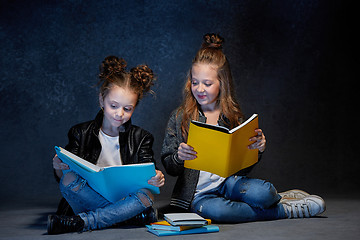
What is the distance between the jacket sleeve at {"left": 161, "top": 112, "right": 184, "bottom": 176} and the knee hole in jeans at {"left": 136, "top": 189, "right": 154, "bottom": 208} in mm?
280

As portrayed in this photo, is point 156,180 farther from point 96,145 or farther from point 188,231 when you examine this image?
point 96,145

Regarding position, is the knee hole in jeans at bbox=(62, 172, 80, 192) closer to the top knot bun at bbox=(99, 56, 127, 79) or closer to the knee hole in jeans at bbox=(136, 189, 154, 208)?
the knee hole in jeans at bbox=(136, 189, 154, 208)

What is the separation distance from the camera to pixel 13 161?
→ 349 centimetres

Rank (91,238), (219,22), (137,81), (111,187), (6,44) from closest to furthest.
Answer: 1. (91,238)
2. (111,187)
3. (137,81)
4. (6,44)
5. (219,22)

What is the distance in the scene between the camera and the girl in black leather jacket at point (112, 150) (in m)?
2.20

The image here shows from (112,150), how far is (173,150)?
0.33m

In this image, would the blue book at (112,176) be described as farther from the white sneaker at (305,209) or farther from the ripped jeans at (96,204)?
the white sneaker at (305,209)

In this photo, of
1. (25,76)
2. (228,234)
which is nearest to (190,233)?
(228,234)

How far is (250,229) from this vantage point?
2213 mm

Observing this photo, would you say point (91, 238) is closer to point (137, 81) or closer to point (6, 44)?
point (137, 81)

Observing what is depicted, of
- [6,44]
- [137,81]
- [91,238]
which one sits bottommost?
[91,238]

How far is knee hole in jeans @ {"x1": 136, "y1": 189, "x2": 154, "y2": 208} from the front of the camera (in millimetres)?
2229

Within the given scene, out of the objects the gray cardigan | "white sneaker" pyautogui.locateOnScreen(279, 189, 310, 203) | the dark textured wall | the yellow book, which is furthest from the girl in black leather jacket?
the dark textured wall

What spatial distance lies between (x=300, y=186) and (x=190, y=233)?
1.73 meters
